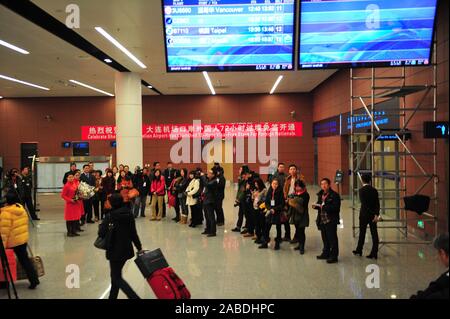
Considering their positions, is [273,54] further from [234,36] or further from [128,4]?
[128,4]

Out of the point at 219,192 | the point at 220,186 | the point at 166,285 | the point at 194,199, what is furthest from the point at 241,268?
the point at 194,199

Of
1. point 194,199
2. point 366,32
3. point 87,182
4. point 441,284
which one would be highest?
point 366,32

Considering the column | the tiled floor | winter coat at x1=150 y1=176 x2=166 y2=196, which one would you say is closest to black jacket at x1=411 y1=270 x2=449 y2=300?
the tiled floor

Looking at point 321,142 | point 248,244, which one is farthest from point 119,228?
point 321,142

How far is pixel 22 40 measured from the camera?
37.0 feet

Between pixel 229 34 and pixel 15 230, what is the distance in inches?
164

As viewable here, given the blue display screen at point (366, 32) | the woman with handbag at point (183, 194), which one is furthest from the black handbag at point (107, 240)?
the woman with handbag at point (183, 194)

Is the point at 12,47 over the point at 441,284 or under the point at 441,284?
over

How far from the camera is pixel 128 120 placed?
50.2 feet

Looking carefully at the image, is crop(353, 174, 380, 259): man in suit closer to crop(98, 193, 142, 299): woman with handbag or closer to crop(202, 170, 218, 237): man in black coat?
crop(202, 170, 218, 237): man in black coat

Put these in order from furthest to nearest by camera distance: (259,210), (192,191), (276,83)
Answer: (276,83), (192,191), (259,210)

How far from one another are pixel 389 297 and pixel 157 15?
7.14 meters

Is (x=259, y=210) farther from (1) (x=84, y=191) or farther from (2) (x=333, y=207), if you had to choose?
(1) (x=84, y=191)

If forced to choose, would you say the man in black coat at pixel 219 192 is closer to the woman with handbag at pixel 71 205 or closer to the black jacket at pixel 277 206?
the black jacket at pixel 277 206
